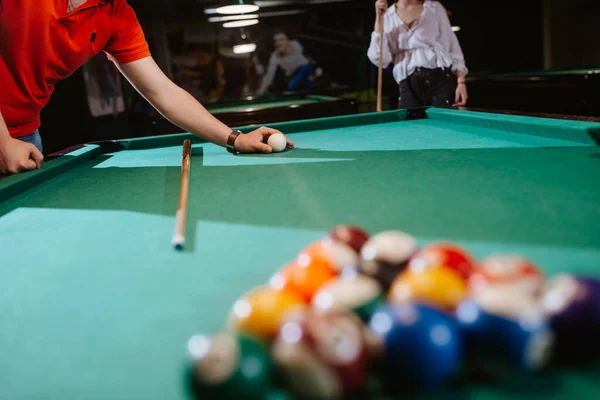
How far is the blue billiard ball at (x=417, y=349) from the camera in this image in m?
0.55

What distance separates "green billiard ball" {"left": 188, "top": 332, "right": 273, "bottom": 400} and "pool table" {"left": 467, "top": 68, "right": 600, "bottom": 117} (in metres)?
4.10

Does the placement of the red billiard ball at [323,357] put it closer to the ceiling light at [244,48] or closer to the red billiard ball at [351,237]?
the red billiard ball at [351,237]

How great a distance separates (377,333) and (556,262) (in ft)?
1.35

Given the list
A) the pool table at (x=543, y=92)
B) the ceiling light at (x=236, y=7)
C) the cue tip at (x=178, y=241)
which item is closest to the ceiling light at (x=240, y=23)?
the ceiling light at (x=236, y=7)

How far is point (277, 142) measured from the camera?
2160 mm

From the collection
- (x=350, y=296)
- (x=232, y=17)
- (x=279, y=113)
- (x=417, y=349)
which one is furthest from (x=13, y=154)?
(x=232, y=17)

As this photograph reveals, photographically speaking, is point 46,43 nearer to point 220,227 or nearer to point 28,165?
point 28,165

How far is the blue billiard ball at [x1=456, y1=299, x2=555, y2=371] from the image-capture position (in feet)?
1.87

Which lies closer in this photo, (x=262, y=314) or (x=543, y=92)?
(x=262, y=314)

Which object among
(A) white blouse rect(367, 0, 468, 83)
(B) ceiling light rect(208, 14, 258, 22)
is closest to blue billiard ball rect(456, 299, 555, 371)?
(A) white blouse rect(367, 0, 468, 83)

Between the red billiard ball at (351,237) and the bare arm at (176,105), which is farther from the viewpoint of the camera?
the bare arm at (176,105)

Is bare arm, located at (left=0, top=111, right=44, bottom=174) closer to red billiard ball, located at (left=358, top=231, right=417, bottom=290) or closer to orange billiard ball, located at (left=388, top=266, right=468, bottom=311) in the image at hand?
red billiard ball, located at (left=358, top=231, right=417, bottom=290)

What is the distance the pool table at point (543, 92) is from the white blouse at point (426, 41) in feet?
2.68

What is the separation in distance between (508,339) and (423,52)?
3.56 meters
